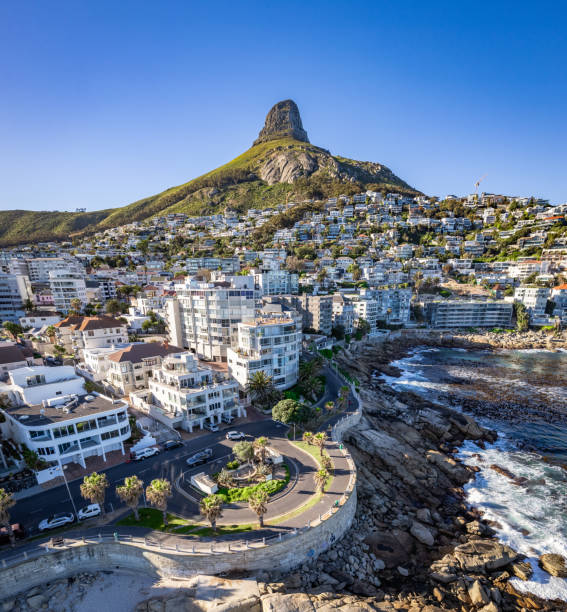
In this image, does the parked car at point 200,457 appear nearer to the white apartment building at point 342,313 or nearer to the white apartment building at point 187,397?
the white apartment building at point 187,397

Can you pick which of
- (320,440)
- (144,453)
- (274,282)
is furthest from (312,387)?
(274,282)

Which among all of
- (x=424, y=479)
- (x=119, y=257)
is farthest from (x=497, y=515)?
(x=119, y=257)

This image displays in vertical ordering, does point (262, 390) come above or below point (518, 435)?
above

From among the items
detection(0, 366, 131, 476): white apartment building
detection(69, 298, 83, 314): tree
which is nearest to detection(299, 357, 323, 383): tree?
detection(0, 366, 131, 476): white apartment building

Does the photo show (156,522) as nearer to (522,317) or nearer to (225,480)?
(225,480)

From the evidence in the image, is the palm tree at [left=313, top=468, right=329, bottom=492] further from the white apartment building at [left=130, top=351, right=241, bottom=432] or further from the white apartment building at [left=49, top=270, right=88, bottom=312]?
the white apartment building at [left=49, top=270, right=88, bottom=312]

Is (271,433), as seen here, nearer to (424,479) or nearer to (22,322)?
(424,479)
